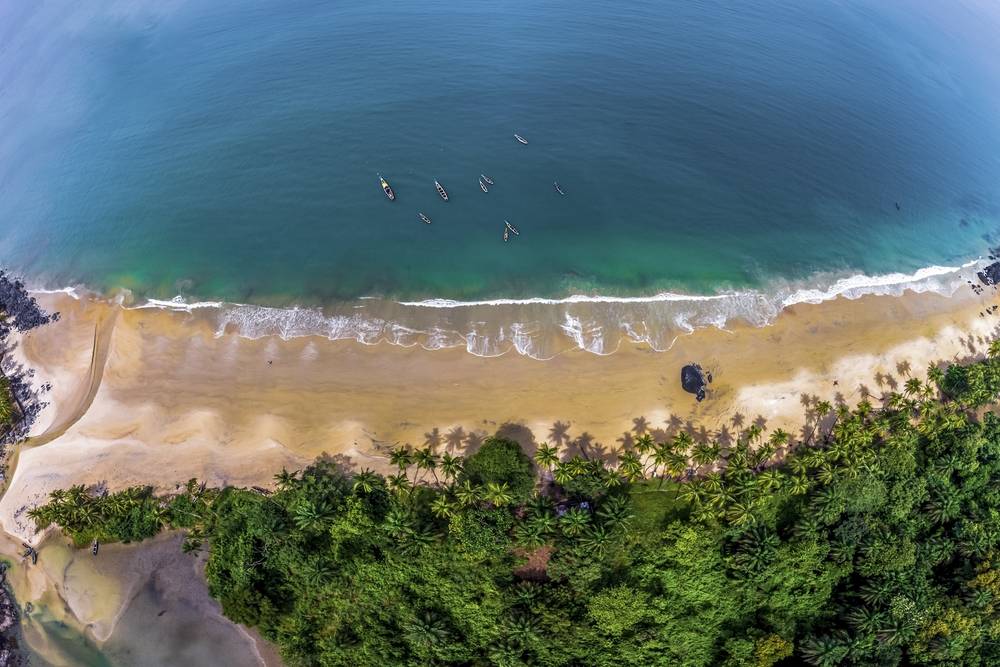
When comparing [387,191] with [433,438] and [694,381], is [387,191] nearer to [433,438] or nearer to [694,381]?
[433,438]

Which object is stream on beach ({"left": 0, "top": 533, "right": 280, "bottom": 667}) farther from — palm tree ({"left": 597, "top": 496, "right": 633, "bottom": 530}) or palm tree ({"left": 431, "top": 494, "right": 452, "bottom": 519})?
palm tree ({"left": 597, "top": 496, "right": 633, "bottom": 530})

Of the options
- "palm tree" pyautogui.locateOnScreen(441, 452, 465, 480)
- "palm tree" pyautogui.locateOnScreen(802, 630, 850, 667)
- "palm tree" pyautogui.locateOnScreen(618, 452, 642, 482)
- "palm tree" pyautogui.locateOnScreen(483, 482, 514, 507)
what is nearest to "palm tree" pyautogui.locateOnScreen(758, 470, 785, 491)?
"palm tree" pyautogui.locateOnScreen(618, 452, 642, 482)

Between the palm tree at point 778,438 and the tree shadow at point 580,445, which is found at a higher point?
the palm tree at point 778,438

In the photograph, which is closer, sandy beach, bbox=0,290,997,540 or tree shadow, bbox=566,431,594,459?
tree shadow, bbox=566,431,594,459

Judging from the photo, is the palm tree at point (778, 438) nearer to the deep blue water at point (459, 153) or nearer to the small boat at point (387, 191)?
the deep blue water at point (459, 153)

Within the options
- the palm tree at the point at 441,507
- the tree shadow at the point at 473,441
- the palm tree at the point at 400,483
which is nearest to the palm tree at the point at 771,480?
the tree shadow at the point at 473,441
